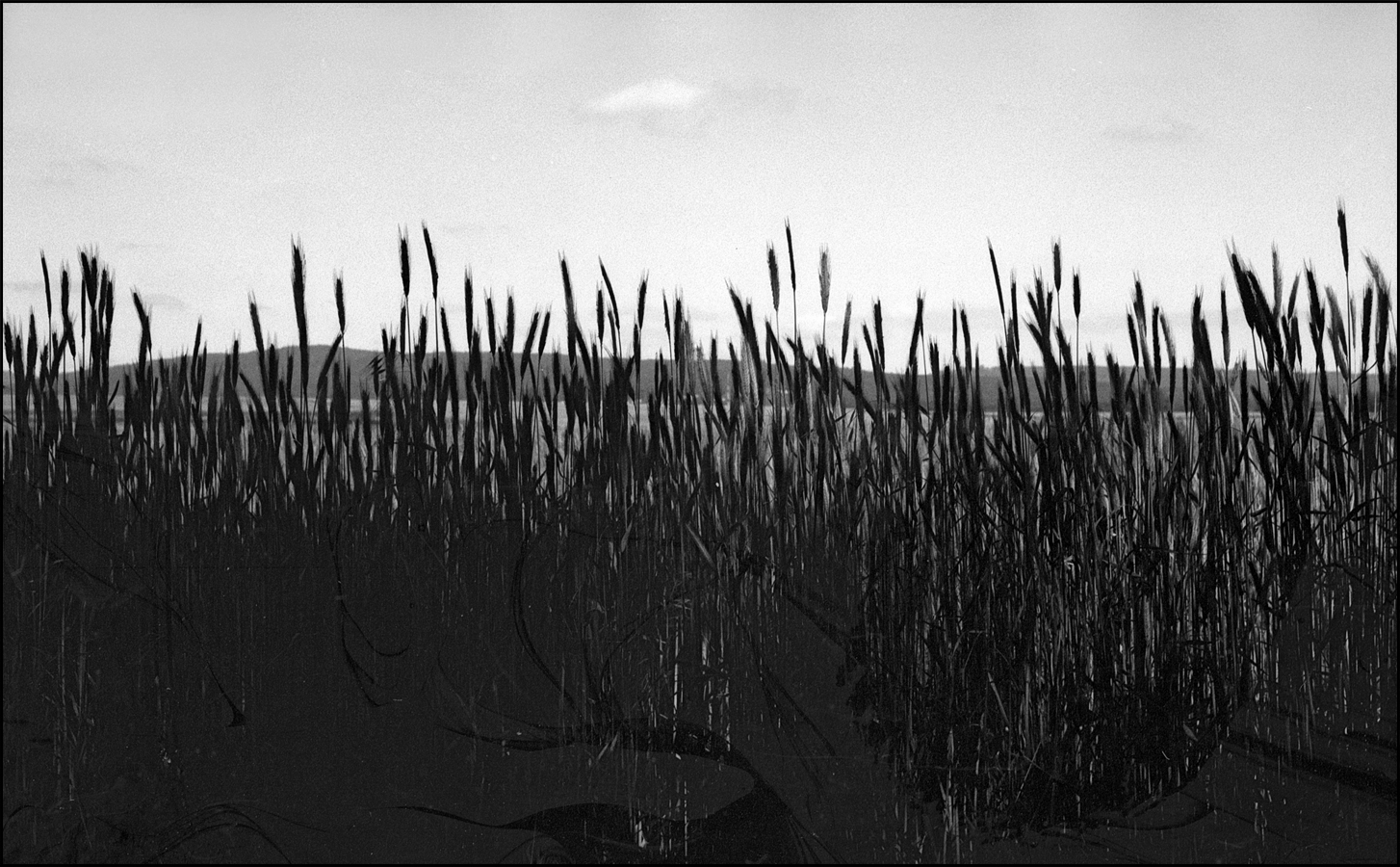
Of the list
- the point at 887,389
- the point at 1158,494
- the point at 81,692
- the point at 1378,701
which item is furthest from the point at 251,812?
the point at 1378,701

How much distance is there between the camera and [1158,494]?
1.90m

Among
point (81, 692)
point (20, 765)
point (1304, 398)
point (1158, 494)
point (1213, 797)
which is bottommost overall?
point (1213, 797)

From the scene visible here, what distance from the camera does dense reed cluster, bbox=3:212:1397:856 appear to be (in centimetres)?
187

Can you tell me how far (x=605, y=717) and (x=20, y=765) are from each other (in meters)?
0.99

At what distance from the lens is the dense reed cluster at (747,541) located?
1.87 m

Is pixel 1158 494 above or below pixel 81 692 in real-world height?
above

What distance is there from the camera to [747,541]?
6.57ft

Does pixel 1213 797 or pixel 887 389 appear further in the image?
pixel 887 389

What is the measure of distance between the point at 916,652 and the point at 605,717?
561 millimetres

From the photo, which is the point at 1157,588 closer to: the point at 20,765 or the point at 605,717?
the point at 605,717

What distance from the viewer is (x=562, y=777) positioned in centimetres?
195

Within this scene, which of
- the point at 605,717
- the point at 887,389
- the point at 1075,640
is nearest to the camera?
the point at 1075,640

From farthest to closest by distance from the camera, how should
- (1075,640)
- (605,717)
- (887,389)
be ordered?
(887,389), (605,717), (1075,640)

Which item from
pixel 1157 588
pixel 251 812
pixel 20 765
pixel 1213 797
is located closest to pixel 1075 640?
pixel 1157 588
